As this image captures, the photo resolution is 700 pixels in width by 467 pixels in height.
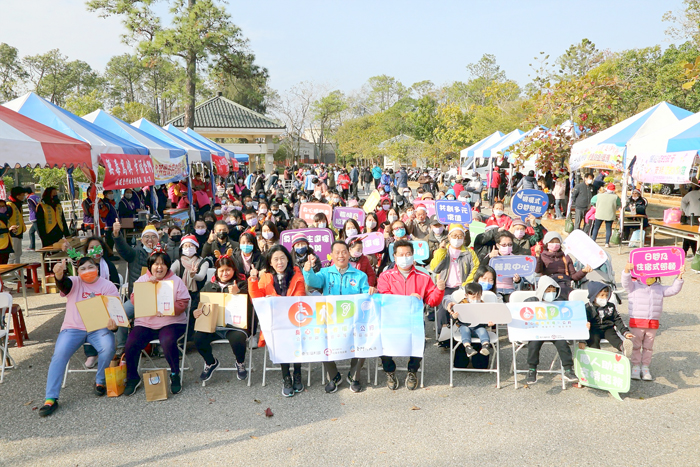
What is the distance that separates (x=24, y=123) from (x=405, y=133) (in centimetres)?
5641

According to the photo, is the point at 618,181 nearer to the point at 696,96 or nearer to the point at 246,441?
the point at 696,96

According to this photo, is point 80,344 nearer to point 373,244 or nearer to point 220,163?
point 373,244

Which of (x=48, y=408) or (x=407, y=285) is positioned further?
(x=407, y=285)

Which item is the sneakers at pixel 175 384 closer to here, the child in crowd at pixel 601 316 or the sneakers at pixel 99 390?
the sneakers at pixel 99 390

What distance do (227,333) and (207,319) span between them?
0.28 meters

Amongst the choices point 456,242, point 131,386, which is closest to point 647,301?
point 456,242

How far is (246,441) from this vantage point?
162 inches

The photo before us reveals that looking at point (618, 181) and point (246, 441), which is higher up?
point (618, 181)

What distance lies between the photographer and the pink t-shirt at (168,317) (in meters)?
5.18

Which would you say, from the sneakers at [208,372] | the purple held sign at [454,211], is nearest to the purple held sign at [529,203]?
the purple held sign at [454,211]

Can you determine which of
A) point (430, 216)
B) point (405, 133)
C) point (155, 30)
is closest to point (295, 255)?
point (430, 216)

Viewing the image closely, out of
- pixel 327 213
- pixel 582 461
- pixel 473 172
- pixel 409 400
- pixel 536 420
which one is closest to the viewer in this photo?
pixel 582 461

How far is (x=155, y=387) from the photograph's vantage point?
483cm

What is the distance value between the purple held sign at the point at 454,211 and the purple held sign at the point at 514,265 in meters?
2.21
